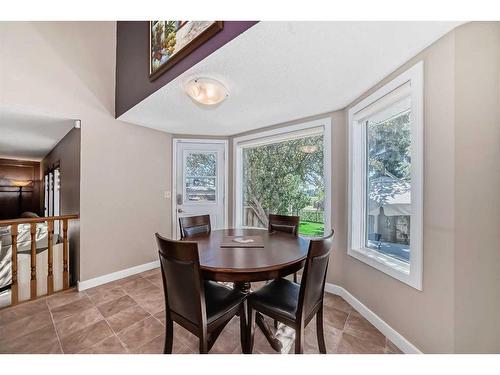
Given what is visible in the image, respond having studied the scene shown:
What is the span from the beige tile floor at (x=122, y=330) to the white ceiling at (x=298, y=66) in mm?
2088

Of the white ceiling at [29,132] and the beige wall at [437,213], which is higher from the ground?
the white ceiling at [29,132]

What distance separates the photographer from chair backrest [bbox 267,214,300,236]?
2.19 m

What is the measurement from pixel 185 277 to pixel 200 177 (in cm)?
242

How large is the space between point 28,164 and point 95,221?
543 cm

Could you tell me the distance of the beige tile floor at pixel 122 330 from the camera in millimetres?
1531

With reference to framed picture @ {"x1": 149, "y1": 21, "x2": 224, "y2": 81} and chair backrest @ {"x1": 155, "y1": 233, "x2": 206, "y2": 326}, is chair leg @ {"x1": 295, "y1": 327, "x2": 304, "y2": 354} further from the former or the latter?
framed picture @ {"x1": 149, "y1": 21, "x2": 224, "y2": 81}

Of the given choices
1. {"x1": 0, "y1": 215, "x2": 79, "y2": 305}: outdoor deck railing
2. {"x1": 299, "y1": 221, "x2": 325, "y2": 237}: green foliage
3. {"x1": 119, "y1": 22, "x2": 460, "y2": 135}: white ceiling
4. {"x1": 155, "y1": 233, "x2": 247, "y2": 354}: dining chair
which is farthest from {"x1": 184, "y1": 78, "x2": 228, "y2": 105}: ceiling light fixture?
{"x1": 0, "y1": 215, "x2": 79, "y2": 305}: outdoor deck railing

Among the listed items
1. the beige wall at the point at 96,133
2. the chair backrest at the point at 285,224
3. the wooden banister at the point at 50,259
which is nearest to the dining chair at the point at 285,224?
the chair backrest at the point at 285,224

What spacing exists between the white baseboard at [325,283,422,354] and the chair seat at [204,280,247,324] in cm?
120

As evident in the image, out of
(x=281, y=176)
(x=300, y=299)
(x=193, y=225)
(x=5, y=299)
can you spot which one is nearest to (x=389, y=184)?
(x=300, y=299)

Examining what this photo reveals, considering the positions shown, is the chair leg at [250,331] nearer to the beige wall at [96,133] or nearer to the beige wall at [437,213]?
the beige wall at [437,213]

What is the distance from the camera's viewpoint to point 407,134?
5.41 ft

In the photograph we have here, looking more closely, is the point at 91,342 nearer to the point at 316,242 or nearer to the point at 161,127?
the point at 316,242

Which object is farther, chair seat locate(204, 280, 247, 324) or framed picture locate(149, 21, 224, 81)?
framed picture locate(149, 21, 224, 81)
